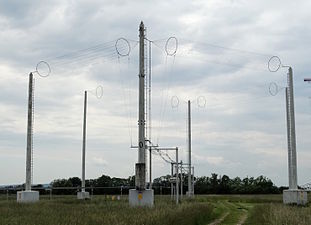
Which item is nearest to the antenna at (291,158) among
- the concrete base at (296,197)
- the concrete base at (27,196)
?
the concrete base at (296,197)

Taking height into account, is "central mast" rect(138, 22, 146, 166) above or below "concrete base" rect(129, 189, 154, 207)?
above

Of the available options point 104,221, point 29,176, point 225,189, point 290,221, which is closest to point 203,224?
point 290,221

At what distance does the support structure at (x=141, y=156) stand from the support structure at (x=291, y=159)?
12194 mm

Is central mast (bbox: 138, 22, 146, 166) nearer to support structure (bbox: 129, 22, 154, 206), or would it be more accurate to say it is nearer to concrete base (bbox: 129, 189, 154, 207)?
support structure (bbox: 129, 22, 154, 206)

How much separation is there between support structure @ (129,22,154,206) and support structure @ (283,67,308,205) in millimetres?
12194

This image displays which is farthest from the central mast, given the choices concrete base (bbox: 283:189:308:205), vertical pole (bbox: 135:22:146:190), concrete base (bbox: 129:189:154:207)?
concrete base (bbox: 283:189:308:205)

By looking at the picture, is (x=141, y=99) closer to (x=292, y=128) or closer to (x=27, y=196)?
(x=27, y=196)

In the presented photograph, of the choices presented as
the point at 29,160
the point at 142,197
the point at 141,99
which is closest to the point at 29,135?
the point at 29,160

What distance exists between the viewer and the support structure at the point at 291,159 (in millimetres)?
38938

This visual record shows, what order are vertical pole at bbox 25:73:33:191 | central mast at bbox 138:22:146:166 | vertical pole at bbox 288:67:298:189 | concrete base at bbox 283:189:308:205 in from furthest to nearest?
vertical pole at bbox 25:73:33:191 < vertical pole at bbox 288:67:298:189 < concrete base at bbox 283:189:308:205 < central mast at bbox 138:22:146:166

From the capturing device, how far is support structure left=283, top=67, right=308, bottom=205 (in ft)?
128

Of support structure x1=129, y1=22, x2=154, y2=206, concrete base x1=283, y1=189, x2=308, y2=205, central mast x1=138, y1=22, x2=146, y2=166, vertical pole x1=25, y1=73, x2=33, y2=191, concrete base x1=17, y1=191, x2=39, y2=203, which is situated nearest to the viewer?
support structure x1=129, y1=22, x2=154, y2=206

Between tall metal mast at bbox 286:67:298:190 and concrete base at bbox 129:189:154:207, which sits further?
tall metal mast at bbox 286:67:298:190

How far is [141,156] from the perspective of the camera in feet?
111
